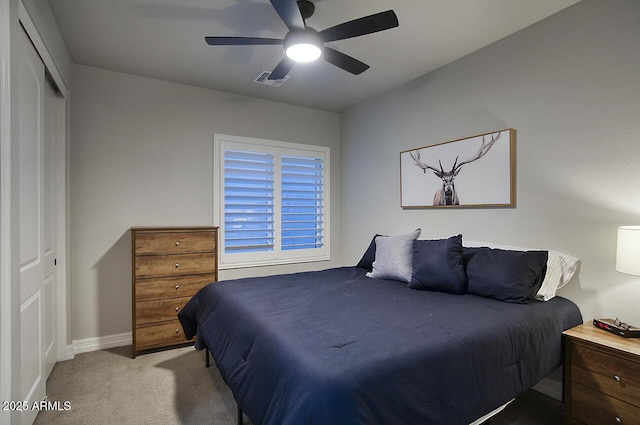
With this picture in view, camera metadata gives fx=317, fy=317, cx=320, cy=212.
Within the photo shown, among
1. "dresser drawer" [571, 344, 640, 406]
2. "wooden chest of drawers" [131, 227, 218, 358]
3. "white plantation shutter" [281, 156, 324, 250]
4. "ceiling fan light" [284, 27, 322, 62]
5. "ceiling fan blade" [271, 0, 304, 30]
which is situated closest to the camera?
"dresser drawer" [571, 344, 640, 406]

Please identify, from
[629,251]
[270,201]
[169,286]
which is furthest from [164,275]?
[629,251]

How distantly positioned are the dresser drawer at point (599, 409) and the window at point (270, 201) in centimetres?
307

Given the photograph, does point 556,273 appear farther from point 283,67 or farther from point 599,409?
point 283,67

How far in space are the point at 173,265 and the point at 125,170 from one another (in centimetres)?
114

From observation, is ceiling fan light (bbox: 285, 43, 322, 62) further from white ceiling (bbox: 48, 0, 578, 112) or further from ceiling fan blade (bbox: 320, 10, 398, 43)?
white ceiling (bbox: 48, 0, 578, 112)

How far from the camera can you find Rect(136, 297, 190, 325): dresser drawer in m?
2.94

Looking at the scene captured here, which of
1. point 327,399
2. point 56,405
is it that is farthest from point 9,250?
point 327,399

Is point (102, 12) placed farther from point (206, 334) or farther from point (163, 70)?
point (206, 334)

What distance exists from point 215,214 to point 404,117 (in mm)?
2429

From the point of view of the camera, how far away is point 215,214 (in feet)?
12.2

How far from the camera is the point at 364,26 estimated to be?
189 cm

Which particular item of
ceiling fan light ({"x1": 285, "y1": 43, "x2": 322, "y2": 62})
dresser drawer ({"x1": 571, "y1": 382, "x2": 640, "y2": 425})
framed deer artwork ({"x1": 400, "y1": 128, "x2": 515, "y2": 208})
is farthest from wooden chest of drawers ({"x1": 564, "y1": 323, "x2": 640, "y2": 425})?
ceiling fan light ({"x1": 285, "y1": 43, "x2": 322, "y2": 62})

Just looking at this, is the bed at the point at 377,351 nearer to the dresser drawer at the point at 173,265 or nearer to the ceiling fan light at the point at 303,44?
the dresser drawer at the point at 173,265

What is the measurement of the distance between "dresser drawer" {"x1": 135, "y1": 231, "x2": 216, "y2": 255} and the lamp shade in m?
3.15
